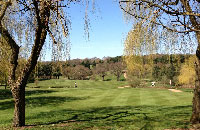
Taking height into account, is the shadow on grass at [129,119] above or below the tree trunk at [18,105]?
below

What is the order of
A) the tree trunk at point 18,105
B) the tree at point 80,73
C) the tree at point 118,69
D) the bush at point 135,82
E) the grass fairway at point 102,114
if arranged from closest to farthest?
the tree trunk at point 18,105
the grass fairway at point 102,114
the bush at point 135,82
the tree at point 80,73
the tree at point 118,69

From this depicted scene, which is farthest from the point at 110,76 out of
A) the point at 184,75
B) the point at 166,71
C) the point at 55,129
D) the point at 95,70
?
the point at 55,129

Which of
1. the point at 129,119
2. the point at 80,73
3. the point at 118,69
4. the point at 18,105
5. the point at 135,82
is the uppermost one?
the point at 118,69

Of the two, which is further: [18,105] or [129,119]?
[129,119]

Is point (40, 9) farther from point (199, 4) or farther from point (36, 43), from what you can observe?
point (199, 4)

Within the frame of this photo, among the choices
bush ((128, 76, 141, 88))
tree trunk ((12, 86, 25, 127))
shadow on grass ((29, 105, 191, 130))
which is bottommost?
bush ((128, 76, 141, 88))

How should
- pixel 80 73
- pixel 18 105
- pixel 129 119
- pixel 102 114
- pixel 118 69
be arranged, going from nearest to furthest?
1. pixel 18 105
2. pixel 129 119
3. pixel 102 114
4. pixel 80 73
5. pixel 118 69

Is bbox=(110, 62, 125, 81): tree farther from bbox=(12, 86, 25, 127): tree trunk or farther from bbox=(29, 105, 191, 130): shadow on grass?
bbox=(12, 86, 25, 127): tree trunk

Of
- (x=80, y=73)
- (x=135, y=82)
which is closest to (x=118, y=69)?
(x=80, y=73)

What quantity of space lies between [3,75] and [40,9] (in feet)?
50.1

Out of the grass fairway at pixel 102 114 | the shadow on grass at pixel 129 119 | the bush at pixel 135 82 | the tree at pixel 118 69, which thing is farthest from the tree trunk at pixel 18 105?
the tree at pixel 118 69

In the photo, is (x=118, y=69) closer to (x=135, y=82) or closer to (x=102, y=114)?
(x=135, y=82)

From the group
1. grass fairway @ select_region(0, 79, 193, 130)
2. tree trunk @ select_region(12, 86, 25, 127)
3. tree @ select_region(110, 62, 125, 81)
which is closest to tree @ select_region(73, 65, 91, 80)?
tree @ select_region(110, 62, 125, 81)

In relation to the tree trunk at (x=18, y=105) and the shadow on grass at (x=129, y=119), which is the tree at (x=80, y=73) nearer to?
the shadow on grass at (x=129, y=119)
